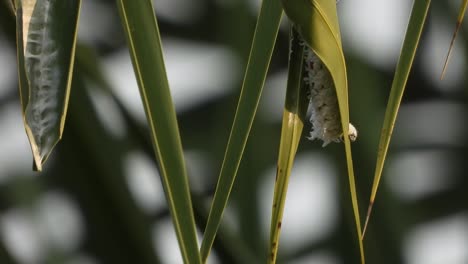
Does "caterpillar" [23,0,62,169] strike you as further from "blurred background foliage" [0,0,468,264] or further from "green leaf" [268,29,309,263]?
"blurred background foliage" [0,0,468,264]

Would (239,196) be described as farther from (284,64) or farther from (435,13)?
(435,13)

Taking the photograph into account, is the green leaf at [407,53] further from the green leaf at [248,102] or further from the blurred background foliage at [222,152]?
the blurred background foliage at [222,152]

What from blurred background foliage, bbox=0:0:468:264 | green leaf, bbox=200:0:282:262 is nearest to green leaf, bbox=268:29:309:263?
green leaf, bbox=200:0:282:262

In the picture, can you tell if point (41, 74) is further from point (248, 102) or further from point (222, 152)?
point (222, 152)

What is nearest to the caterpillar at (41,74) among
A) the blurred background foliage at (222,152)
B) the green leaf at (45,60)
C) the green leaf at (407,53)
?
the green leaf at (45,60)

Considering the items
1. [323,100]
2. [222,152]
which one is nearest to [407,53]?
[323,100]

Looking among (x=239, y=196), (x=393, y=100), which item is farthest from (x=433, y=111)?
(x=393, y=100)
